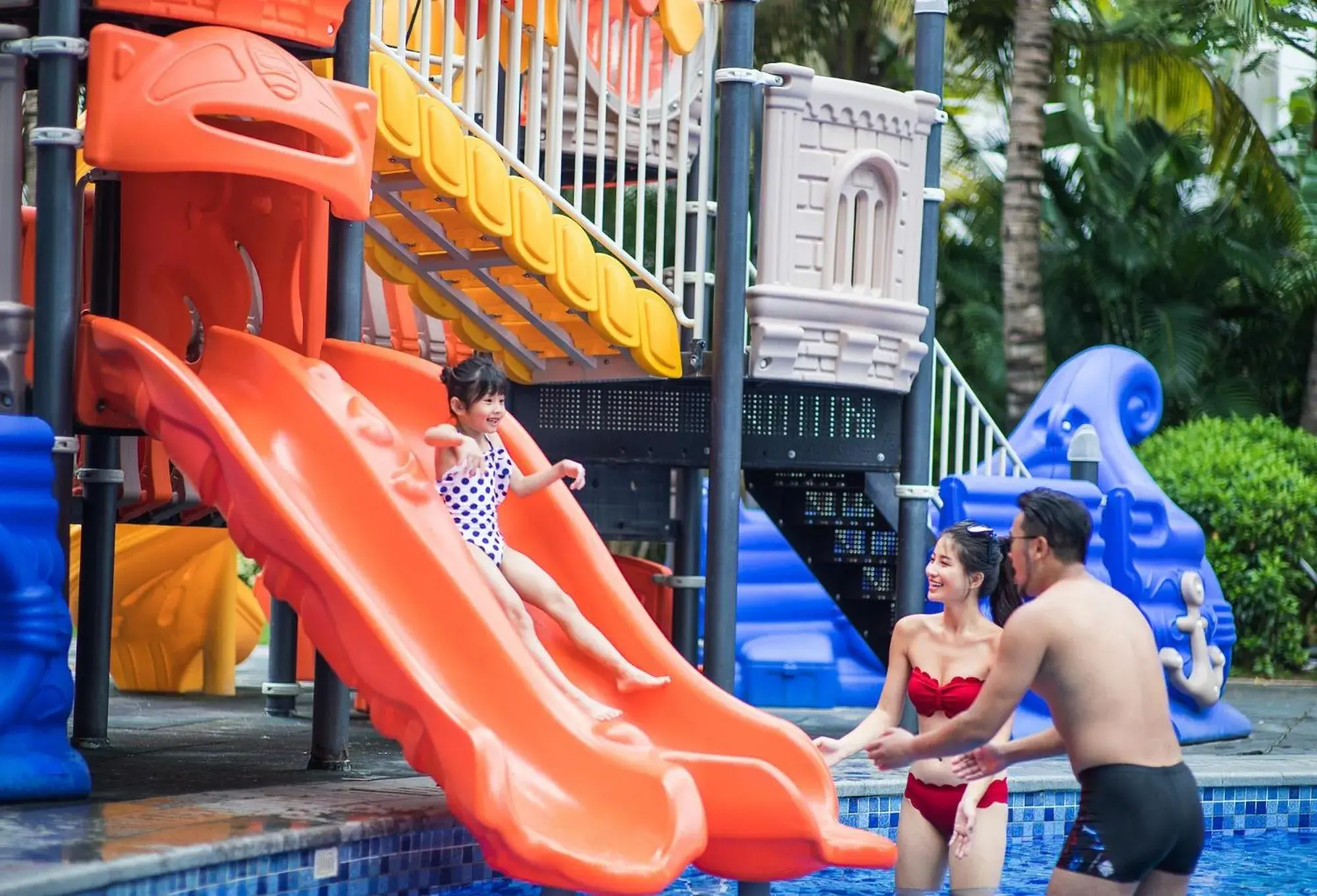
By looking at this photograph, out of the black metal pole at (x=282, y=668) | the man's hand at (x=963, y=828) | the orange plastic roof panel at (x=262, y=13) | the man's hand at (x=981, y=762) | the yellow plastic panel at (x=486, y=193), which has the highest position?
the orange plastic roof panel at (x=262, y=13)

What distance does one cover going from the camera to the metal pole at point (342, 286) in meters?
7.28

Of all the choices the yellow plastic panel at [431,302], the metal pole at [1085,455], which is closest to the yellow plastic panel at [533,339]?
the yellow plastic panel at [431,302]

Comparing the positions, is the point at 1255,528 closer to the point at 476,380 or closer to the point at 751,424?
the point at 751,424

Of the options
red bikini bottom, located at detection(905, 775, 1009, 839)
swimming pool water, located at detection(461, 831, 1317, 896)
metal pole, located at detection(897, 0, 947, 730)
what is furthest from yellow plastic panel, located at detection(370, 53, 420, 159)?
red bikini bottom, located at detection(905, 775, 1009, 839)

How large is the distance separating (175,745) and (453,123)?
3001 mm

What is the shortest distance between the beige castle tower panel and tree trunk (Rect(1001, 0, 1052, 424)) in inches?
247

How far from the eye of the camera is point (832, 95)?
8.68m

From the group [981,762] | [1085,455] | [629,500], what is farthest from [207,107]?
[1085,455]

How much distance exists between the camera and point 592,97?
955 cm

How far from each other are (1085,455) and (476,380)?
5025mm

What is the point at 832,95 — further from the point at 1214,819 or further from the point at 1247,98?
the point at 1247,98

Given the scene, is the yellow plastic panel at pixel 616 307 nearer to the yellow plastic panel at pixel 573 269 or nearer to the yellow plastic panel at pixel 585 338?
the yellow plastic panel at pixel 573 269

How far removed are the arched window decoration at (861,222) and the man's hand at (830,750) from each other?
3.77 m

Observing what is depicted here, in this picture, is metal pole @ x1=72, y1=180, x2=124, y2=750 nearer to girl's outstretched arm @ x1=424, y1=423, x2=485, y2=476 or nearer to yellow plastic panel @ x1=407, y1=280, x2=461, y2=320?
yellow plastic panel @ x1=407, y1=280, x2=461, y2=320
